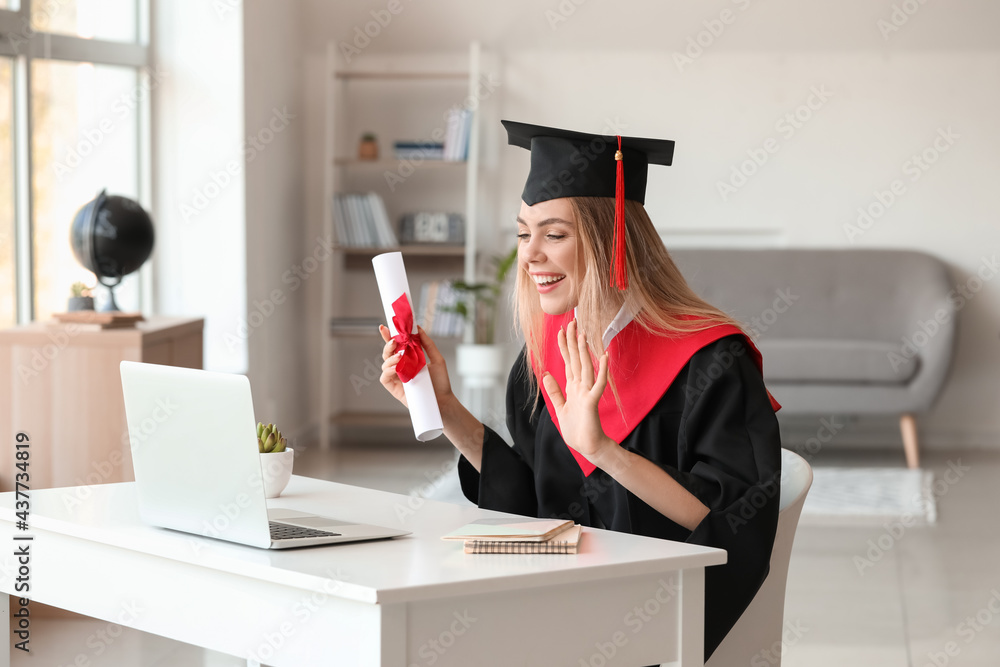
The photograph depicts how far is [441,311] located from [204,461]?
435 centimetres

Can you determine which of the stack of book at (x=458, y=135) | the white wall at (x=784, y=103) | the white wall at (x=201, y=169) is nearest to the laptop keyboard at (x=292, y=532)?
the white wall at (x=201, y=169)

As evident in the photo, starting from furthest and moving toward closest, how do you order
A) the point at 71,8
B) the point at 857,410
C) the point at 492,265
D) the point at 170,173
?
the point at 492,265 < the point at 857,410 < the point at 170,173 < the point at 71,8

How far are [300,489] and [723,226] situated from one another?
14.4 feet

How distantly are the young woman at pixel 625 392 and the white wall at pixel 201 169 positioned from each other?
10.2 feet

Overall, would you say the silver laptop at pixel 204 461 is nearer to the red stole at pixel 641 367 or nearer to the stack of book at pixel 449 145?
the red stole at pixel 641 367

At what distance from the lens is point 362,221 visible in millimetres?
5652

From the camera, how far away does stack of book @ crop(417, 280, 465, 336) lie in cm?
563

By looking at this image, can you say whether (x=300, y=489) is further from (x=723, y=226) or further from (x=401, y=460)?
(x=723, y=226)

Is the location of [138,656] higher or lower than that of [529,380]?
lower

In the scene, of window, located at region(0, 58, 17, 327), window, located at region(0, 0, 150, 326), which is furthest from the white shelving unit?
window, located at region(0, 58, 17, 327)

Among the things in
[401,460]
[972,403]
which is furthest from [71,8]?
[972,403]

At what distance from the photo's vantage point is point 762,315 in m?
5.59

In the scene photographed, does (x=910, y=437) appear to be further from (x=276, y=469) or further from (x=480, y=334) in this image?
(x=276, y=469)

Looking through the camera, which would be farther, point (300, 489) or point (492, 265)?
point (492, 265)
